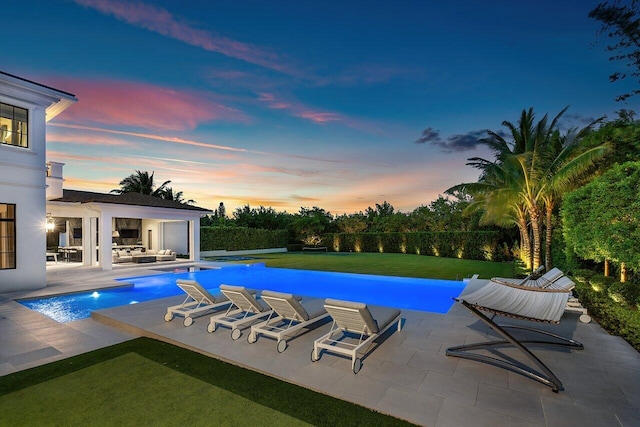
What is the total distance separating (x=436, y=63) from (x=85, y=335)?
54.4 ft

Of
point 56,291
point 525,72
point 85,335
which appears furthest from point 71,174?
point 525,72

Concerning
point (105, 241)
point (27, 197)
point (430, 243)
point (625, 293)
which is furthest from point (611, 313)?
point (430, 243)

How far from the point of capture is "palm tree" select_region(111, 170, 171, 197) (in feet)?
135

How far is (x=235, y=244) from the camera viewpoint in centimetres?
2928

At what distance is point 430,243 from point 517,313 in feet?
83.6

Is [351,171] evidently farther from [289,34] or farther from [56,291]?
[56,291]

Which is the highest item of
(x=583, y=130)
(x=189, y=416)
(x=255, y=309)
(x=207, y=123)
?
(x=207, y=123)

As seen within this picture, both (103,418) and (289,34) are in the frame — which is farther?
(289,34)

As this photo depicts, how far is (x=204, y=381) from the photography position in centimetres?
442

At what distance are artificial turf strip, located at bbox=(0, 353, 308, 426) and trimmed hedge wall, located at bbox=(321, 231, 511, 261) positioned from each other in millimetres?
25665

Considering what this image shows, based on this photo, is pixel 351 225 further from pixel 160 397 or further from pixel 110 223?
pixel 160 397

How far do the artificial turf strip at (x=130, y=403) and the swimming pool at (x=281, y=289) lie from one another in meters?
4.45

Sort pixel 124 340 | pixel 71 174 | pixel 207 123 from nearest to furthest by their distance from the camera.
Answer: pixel 124 340
pixel 207 123
pixel 71 174

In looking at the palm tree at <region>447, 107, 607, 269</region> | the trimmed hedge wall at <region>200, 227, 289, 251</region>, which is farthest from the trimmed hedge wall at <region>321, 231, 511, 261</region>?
the palm tree at <region>447, 107, 607, 269</region>
